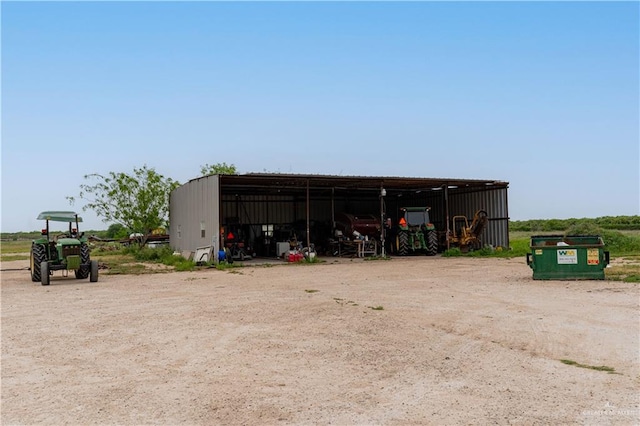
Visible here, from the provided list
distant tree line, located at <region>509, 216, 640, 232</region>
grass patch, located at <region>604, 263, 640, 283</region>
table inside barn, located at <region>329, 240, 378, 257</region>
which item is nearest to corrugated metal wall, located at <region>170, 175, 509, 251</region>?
table inside barn, located at <region>329, 240, 378, 257</region>

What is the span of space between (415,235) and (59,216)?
1717cm

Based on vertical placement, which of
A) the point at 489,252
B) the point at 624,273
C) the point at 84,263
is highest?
the point at 84,263

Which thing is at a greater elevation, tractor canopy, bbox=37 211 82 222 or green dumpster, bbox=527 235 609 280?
tractor canopy, bbox=37 211 82 222

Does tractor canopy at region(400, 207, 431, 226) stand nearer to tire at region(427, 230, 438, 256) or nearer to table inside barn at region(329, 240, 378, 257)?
tire at region(427, 230, 438, 256)

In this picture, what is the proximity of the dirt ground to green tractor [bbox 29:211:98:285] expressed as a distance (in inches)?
109

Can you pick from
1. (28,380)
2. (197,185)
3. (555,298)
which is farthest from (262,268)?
(28,380)

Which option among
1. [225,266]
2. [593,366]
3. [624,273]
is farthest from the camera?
[225,266]

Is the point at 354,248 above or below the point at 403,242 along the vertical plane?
below

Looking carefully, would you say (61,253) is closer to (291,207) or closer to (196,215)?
(196,215)

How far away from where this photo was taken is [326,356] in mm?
7375

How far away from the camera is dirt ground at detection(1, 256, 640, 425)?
17.4 ft

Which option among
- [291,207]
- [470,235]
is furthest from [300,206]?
[470,235]

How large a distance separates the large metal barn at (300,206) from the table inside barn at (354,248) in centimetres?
38

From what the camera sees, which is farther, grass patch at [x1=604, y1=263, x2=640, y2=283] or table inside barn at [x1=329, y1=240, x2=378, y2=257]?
table inside barn at [x1=329, y1=240, x2=378, y2=257]
